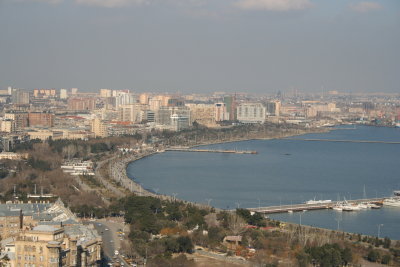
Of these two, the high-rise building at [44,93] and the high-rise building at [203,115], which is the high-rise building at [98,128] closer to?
the high-rise building at [203,115]

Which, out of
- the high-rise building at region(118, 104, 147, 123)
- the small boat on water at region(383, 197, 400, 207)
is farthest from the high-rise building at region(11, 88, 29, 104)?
the small boat on water at region(383, 197, 400, 207)

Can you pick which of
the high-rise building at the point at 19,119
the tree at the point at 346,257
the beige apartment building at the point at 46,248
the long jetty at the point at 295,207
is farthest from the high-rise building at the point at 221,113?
the beige apartment building at the point at 46,248

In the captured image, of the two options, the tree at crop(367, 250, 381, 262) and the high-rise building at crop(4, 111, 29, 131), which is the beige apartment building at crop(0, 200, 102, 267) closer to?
the tree at crop(367, 250, 381, 262)

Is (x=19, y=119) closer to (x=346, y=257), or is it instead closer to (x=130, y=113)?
(x=130, y=113)

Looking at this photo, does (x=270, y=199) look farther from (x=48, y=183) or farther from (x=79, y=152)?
(x=79, y=152)

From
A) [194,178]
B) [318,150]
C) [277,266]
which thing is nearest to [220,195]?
[194,178]
